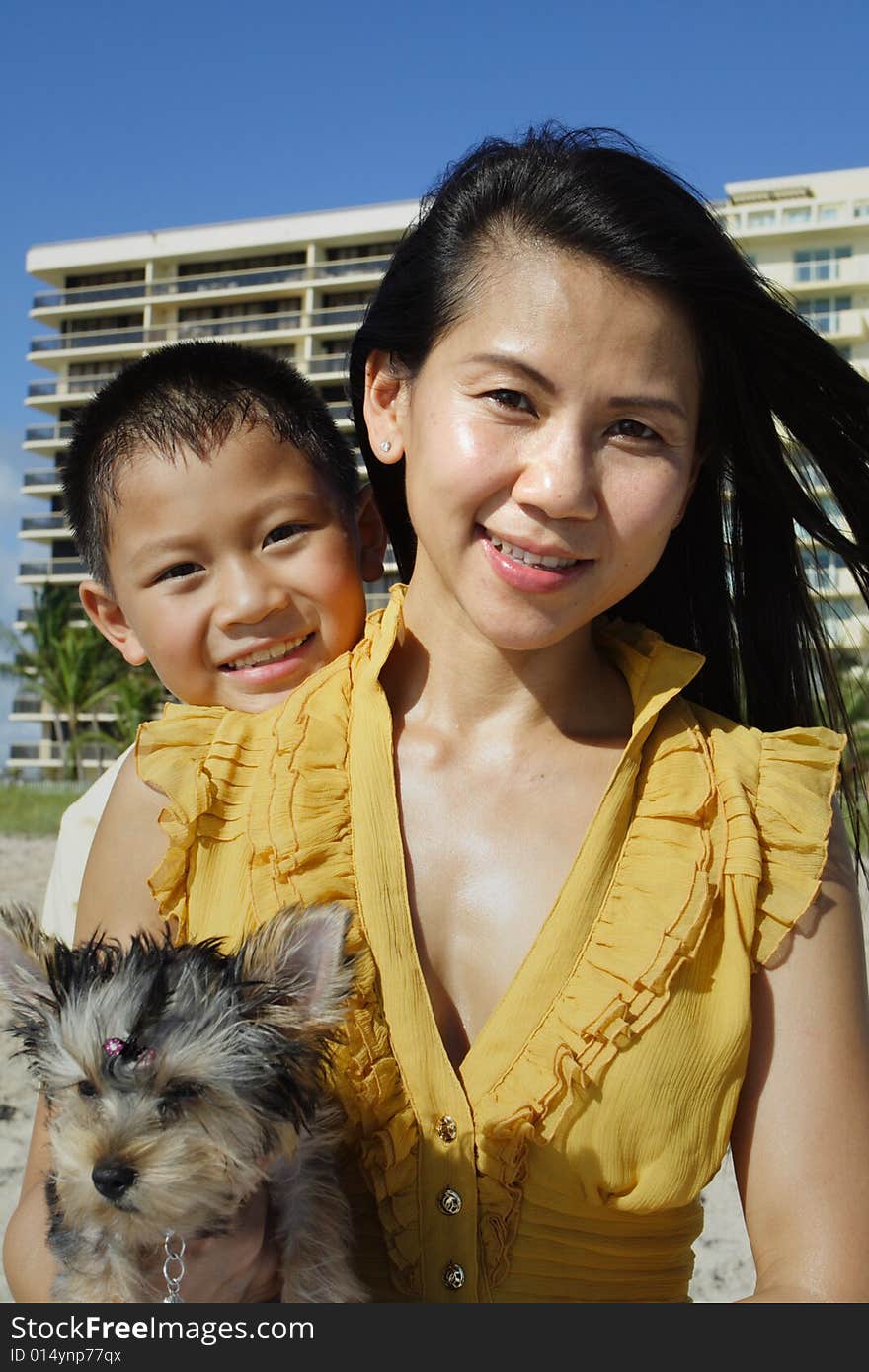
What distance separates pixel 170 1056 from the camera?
6.72ft

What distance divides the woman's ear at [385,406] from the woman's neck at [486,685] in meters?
0.36

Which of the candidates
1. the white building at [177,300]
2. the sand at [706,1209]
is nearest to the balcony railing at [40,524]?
the white building at [177,300]

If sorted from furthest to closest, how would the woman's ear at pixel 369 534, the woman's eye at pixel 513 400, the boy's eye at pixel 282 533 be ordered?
the woman's ear at pixel 369 534 < the boy's eye at pixel 282 533 < the woman's eye at pixel 513 400

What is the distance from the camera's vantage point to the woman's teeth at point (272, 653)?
342 centimetres

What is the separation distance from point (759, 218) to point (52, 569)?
5656 centimetres

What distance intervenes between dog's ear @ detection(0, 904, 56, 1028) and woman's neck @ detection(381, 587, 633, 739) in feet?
3.51

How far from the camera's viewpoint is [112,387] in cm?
378

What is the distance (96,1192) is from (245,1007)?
363 mm

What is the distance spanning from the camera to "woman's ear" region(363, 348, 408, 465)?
3016mm

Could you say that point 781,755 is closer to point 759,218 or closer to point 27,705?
point 759,218

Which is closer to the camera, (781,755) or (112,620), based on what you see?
(781,755)

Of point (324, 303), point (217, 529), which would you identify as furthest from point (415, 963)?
point (324, 303)

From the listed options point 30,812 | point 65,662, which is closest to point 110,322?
point 65,662

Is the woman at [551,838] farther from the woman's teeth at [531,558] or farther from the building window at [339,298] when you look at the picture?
the building window at [339,298]
